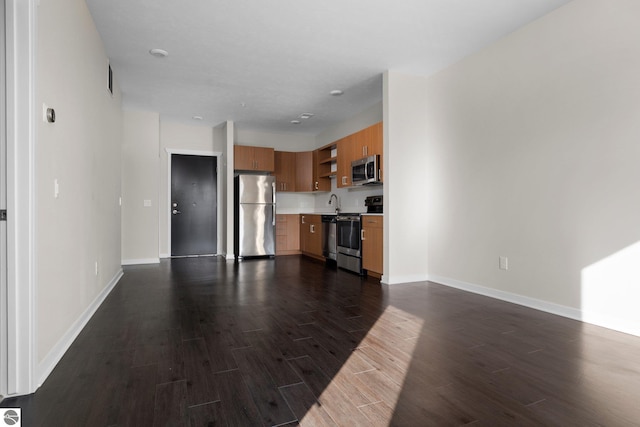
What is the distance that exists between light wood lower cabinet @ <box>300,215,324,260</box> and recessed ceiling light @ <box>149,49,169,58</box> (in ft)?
12.0

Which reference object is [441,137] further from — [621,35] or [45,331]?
[45,331]

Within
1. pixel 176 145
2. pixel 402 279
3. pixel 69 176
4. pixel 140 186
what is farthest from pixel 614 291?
pixel 176 145

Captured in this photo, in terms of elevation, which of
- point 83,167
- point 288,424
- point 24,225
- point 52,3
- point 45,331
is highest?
point 52,3

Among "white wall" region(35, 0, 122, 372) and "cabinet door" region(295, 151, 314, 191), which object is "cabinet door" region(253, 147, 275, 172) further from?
"white wall" region(35, 0, 122, 372)

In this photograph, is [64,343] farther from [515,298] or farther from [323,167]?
[323,167]

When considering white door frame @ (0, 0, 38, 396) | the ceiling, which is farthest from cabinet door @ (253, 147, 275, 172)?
white door frame @ (0, 0, 38, 396)

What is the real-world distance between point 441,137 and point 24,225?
4122 millimetres

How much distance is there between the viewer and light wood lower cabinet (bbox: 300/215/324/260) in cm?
648

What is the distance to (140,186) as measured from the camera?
6047mm

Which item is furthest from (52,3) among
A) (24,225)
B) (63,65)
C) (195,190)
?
(195,190)

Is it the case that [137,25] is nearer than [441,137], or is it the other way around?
[137,25]

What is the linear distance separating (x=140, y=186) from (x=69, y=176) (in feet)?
12.7

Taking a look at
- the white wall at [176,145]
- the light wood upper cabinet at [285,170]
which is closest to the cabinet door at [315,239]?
the light wood upper cabinet at [285,170]

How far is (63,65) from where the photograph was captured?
2330 millimetres
